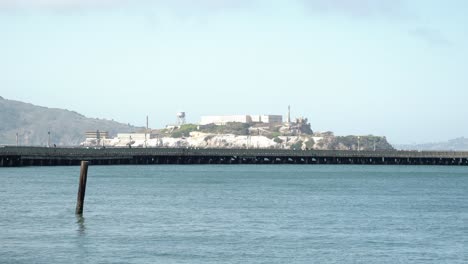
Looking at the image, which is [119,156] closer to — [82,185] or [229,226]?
[82,185]

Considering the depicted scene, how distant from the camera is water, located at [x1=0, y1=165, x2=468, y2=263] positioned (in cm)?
4903

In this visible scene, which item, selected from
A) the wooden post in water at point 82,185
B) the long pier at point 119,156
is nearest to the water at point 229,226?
the wooden post in water at point 82,185

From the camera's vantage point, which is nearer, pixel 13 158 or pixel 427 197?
pixel 427 197

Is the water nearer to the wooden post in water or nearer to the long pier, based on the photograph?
the wooden post in water

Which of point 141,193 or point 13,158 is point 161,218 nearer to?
point 141,193

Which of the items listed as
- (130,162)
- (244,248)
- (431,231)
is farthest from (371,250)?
(130,162)

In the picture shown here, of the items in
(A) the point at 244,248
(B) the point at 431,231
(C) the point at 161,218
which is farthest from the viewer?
(C) the point at 161,218

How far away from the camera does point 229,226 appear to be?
60.9 m

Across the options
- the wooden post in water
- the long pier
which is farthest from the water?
the long pier

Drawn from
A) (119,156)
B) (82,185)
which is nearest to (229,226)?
(82,185)

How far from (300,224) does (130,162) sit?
4860 inches

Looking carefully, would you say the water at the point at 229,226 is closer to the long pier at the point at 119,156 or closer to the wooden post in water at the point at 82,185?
the wooden post in water at the point at 82,185

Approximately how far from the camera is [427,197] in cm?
9250

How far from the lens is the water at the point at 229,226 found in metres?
49.0
